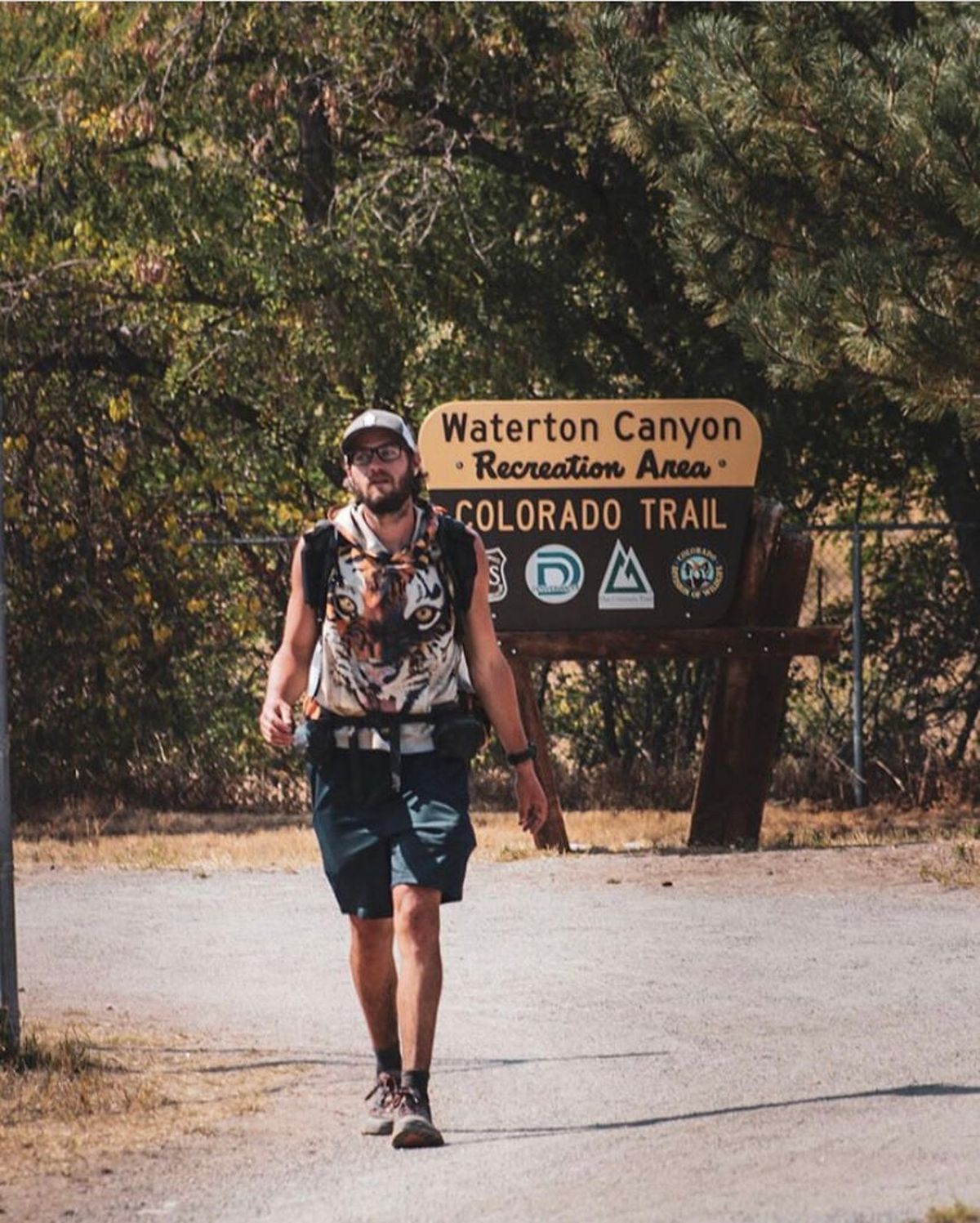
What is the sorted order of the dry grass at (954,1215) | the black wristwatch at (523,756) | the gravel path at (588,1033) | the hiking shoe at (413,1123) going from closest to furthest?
the dry grass at (954,1215) → the gravel path at (588,1033) → the hiking shoe at (413,1123) → the black wristwatch at (523,756)

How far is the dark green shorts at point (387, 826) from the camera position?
6922mm

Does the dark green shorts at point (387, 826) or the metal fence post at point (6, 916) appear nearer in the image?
the dark green shorts at point (387, 826)

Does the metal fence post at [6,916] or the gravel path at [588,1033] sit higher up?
the metal fence post at [6,916]

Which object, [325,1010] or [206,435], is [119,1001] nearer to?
[325,1010]

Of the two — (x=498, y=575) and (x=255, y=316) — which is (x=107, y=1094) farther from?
(x=255, y=316)

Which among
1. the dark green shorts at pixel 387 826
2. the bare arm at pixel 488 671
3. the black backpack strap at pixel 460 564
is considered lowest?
the dark green shorts at pixel 387 826

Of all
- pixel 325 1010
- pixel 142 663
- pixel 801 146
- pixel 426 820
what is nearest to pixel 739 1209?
pixel 426 820

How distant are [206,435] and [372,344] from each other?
199 cm

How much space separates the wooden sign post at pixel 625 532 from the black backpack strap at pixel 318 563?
7.43 metres

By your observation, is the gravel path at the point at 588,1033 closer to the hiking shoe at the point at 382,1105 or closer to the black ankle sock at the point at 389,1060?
the hiking shoe at the point at 382,1105

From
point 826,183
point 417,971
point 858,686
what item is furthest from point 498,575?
point 417,971

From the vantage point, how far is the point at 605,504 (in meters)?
14.6

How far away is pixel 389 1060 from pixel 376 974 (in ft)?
0.84

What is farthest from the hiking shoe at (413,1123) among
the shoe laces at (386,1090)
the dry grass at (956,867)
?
the dry grass at (956,867)
